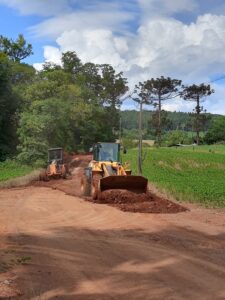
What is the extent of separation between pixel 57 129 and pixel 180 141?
80352 millimetres

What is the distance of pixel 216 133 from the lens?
134625 millimetres

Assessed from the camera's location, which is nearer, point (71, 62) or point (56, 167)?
point (56, 167)

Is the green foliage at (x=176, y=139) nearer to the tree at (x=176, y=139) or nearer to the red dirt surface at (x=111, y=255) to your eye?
the tree at (x=176, y=139)

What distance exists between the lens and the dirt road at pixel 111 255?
8367 millimetres

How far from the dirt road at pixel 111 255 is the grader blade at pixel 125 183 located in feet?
9.16

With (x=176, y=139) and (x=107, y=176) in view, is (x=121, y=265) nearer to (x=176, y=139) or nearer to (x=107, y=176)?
(x=107, y=176)

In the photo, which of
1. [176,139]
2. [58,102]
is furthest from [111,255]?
[176,139]

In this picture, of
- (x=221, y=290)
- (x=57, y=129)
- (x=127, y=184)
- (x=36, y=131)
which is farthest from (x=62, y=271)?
(x=57, y=129)

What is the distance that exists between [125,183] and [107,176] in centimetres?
89

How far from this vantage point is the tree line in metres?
51.4

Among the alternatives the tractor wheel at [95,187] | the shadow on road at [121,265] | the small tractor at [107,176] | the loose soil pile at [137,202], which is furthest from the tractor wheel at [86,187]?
the shadow on road at [121,265]

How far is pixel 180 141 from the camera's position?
130625 millimetres

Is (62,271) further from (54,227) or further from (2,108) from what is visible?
(2,108)

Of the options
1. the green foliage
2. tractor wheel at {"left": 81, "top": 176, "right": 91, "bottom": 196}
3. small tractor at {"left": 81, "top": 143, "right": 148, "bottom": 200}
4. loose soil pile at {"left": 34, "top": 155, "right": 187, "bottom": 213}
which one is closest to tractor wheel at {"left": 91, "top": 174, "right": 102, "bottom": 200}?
small tractor at {"left": 81, "top": 143, "right": 148, "bottom": 200}
